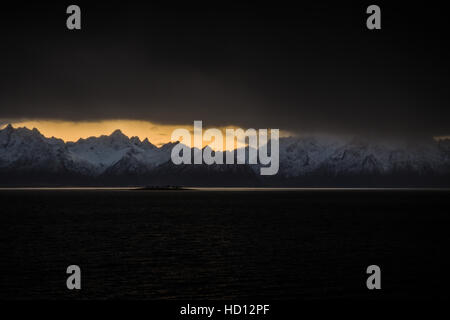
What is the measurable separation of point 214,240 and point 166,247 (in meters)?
12.6

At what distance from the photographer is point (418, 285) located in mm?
49062

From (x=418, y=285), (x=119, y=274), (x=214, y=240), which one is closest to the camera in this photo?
(x=418, y=285)

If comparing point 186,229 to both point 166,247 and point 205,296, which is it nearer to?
point 166,247

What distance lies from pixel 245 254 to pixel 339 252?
14.3 metres
